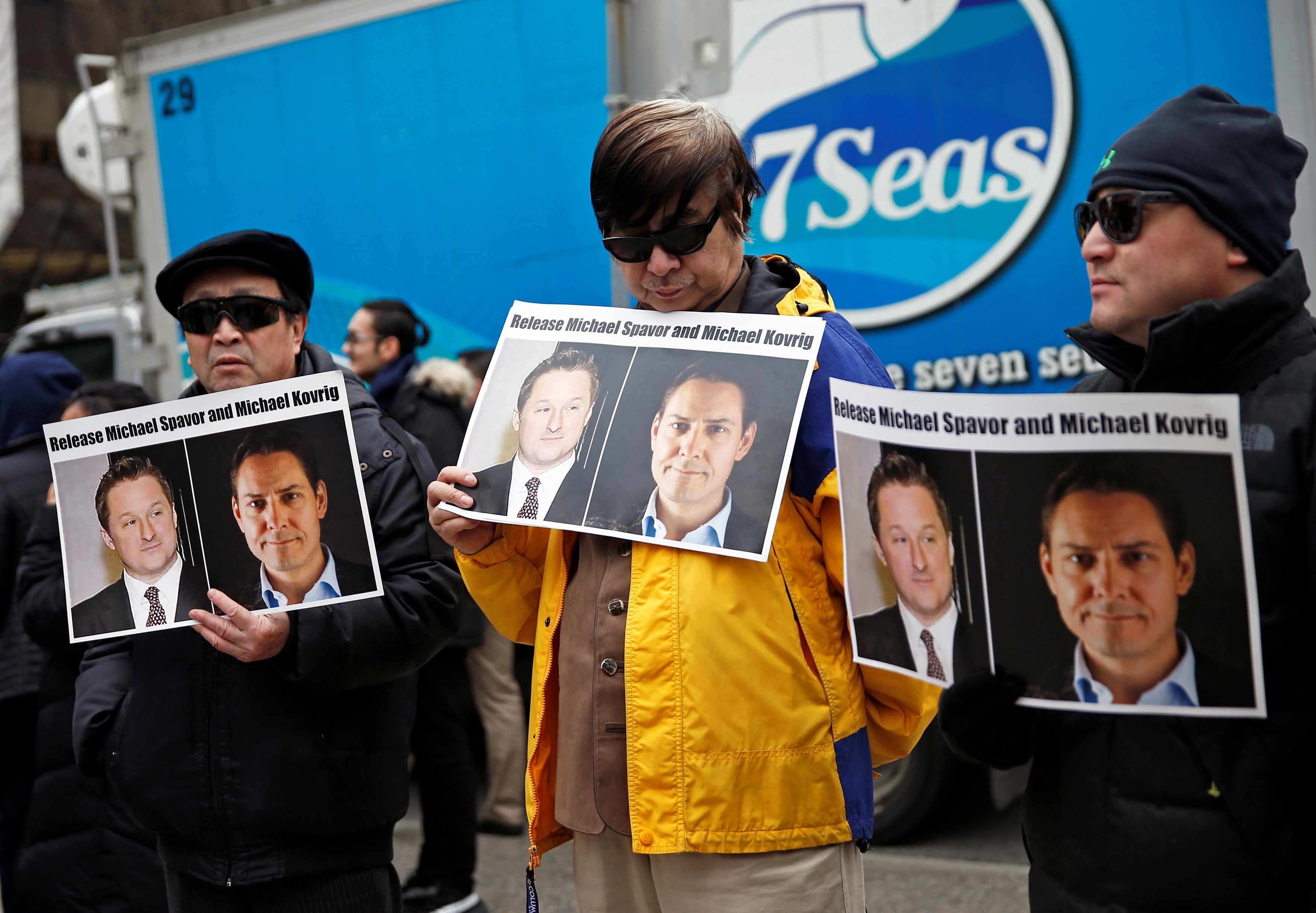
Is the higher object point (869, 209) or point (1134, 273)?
point (869, 209)

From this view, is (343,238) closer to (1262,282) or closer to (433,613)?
(433,613)

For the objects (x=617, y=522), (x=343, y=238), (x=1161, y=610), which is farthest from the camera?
(x=343, y=238)

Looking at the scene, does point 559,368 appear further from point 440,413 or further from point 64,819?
point 440,413

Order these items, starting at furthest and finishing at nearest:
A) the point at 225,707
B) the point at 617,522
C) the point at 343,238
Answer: the point at 343,238 < the point at 225,707 < the point at 617,522

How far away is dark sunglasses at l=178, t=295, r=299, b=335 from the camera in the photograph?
251 centimetres

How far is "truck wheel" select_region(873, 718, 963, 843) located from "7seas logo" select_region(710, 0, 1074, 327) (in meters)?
1.62

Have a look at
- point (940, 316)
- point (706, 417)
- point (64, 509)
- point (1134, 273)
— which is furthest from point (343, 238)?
point (1134, 273)

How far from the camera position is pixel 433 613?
249cm

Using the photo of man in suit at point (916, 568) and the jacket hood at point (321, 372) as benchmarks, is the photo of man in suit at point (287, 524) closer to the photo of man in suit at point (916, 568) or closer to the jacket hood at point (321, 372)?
the jacket hood at point (321, 372)

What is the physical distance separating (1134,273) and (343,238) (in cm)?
505

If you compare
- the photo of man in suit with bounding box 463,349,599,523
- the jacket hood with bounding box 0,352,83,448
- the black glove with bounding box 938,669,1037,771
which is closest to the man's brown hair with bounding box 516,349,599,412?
the photo of man in suit with bounding box 463,349,599,523

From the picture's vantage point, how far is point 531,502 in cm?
212

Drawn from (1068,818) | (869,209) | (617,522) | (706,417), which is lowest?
(1068,818)

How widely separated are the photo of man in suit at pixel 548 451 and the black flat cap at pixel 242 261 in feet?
2.19
